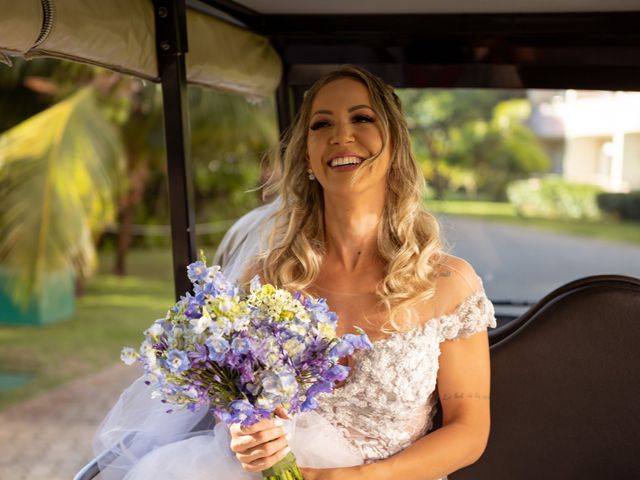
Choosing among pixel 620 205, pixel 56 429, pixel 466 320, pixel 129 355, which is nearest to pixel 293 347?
pixel 129 355

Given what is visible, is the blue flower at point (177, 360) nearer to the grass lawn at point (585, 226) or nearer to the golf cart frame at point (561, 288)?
the golf cart frame at point (561, 288)

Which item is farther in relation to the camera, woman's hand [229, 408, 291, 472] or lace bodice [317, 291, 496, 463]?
lace bodice [317, 291, 496, 463]

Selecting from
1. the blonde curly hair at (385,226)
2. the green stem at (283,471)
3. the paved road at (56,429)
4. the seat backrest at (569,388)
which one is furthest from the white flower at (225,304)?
the paved road at (56,429)

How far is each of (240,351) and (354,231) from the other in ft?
3.48

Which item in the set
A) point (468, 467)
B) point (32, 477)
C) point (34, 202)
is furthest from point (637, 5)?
point (34, 202)

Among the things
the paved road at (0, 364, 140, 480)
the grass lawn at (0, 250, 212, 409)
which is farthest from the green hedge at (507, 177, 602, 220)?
the paved road at (0, 364, 140, 480)

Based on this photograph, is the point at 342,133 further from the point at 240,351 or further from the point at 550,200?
the point at 550,200

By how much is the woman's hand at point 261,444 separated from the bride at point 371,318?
27cm

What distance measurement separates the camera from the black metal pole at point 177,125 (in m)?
2.40

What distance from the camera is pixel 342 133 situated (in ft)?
8.27

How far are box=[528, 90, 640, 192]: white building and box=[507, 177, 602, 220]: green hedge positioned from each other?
2.93 feet

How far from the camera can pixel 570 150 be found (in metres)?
13.4

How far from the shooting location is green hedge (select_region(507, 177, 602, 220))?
15.4 meters

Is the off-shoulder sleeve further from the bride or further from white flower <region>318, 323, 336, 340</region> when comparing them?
white flower <region>318, 323, 336, 340</region>
